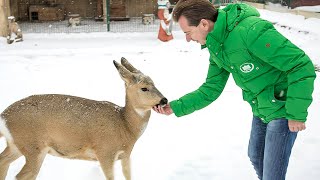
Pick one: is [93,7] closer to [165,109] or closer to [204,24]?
[165,109]

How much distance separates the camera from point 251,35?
2568mm

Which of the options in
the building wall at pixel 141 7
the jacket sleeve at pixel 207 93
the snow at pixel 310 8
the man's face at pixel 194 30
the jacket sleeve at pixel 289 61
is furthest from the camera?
the building wall at pixel 141 7

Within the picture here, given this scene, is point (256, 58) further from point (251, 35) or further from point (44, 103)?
point (44, 103)

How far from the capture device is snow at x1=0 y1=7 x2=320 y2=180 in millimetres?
4352

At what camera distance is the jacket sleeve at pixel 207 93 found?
331 centimetres

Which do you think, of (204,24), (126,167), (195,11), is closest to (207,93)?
(204,24)

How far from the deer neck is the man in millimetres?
966

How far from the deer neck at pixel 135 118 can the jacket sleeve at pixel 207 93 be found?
29 cm

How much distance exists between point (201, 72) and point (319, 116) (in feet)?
10.2

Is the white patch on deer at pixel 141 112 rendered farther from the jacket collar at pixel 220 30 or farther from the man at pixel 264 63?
the jacket collar at pixel 220 30

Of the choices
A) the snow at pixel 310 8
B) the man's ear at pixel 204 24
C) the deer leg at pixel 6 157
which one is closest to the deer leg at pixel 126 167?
the deer leg at pixel 6 157

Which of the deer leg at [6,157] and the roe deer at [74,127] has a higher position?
the roe deer at [74,127]

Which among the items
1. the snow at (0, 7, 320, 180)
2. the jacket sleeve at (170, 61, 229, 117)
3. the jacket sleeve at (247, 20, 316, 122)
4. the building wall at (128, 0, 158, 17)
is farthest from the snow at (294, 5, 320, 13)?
the jacket sleeve at (247, 20, 316, 122)

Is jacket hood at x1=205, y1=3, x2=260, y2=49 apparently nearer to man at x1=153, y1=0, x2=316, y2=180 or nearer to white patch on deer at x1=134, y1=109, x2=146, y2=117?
man at x1=153, y1=0, x2=316, y2=180
